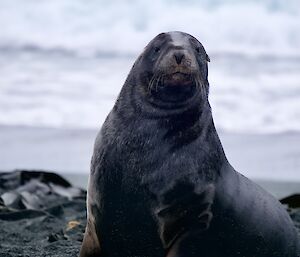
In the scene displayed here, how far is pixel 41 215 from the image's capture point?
7465 mm

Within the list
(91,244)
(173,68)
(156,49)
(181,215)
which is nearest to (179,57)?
(173,68)

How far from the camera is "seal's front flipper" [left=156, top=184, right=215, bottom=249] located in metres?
4.22

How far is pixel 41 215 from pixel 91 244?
2.98 meters

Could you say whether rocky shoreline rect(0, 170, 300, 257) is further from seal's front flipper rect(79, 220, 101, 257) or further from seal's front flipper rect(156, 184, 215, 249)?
seal's front flipper rect(156, 184, 215, 249)

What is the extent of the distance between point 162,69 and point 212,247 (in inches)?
40.0

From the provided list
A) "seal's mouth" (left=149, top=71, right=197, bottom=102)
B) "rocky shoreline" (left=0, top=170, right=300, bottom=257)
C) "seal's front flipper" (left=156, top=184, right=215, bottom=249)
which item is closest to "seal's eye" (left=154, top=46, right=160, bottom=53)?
"seal's mouth" (left=149, top=71, right=197, bottom=102)

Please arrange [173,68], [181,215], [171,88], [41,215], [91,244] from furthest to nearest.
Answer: [41,215], [91,244], [171,88], [173,68], [181,215]

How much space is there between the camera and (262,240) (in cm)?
455

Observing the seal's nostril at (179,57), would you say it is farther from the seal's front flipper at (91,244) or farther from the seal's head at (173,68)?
the seal's front flipper at (91,244)

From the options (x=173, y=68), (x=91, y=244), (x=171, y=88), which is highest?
(x=173, y=68)

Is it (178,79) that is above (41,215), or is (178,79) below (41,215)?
above

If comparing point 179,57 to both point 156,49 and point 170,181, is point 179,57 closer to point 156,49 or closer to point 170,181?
point 156,49

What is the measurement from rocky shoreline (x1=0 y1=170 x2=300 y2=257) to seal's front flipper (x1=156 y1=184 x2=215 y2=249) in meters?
1.32

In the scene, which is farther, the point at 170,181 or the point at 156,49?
the point at 156,49
